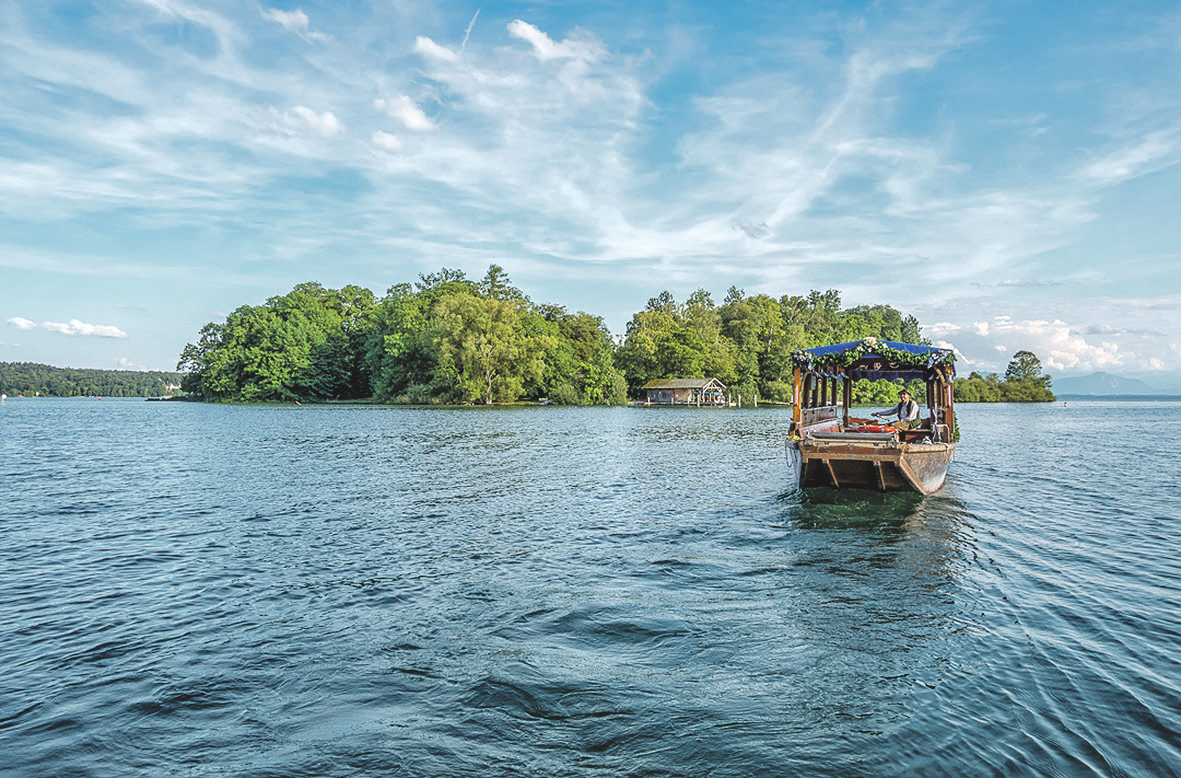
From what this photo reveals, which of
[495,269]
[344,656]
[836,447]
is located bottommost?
[344,656]

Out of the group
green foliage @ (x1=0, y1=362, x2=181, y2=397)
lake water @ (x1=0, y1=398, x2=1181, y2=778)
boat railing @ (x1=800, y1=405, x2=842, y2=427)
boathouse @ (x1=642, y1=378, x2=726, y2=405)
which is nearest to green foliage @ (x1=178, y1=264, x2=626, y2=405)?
boathouse @ (x1=642, y1=378, x2=726, y2=405)

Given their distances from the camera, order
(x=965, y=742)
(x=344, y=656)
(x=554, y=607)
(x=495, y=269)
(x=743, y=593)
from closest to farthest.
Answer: (x=965, y=742) < (x=344, y=656) < (x=554, y=607) < (x=743, y=593) < (x=495, y=269)

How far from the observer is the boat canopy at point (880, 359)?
1809cm

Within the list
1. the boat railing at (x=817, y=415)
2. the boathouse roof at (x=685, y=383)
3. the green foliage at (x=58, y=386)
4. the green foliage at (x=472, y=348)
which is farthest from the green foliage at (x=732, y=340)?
the green foliage at (x=58, y=386)

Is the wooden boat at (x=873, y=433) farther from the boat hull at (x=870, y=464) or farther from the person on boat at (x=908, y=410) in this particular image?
the person on boat at (x=908, y=410)

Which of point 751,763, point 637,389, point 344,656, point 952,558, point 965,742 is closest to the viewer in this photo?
point 751,763

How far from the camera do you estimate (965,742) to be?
212 inches

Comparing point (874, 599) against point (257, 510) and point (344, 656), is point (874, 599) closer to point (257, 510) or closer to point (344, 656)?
point (344, 656)

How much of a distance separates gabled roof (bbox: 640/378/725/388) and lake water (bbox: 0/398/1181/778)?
7410cm

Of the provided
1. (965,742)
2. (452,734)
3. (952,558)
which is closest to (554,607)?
(452,734)

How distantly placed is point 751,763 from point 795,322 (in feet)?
414

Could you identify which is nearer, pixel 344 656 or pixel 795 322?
pixel 344 656

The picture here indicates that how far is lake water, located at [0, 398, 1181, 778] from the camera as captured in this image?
5309 mm

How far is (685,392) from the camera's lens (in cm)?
9306
